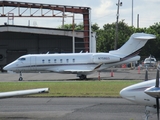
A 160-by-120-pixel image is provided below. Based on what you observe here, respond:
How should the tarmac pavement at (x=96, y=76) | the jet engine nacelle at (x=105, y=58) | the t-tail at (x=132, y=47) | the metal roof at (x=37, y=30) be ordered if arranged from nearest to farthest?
the jet engine nacelle at (x=105, y=58), the tarmac pavement at (x=96, y=76), the t-tail at (x=132, y=47), the metal roof at (x=37, y=30)

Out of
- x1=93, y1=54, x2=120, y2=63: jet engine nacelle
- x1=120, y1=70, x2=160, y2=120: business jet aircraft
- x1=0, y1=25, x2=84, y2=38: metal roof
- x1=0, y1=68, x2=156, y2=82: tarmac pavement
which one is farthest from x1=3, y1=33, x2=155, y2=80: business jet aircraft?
x1=120, y1=70, x2=160, y2=120: business jet aircraft

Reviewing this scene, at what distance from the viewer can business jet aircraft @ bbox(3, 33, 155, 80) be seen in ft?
123

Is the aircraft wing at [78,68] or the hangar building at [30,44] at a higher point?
the hangar building at [30,44]

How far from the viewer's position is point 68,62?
3822 centimetres

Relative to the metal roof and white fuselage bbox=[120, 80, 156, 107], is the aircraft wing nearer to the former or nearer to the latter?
the metal roof

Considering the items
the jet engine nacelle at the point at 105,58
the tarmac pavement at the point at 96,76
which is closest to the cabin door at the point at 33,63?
the tarmac pavement at the point at 96,76

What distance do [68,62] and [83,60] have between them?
1.39 meters

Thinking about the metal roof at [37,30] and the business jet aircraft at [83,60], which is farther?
the metal roof at [37,30]

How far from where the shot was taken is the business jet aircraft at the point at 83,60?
37.4 m

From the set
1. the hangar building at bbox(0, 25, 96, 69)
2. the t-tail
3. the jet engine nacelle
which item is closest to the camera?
the jet engine nacelle

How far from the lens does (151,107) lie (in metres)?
11.4

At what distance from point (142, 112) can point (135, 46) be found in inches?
940

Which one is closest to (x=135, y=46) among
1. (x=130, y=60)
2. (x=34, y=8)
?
(x=130, y=60)

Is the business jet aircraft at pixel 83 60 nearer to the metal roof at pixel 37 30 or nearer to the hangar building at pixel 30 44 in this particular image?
the metal roof at pixel 37 30
